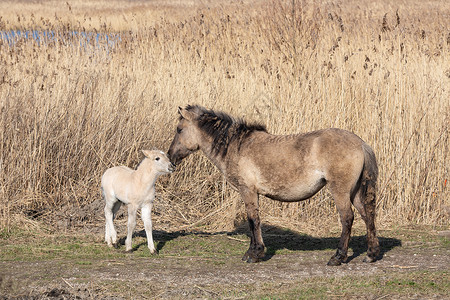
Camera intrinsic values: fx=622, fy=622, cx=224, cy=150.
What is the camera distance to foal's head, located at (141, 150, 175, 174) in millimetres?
7274

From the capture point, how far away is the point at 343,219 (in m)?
6.68

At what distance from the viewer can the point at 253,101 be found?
1094 cm

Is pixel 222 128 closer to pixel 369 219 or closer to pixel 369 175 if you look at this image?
pixel 369 175

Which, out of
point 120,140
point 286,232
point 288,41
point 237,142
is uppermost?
point 288,41

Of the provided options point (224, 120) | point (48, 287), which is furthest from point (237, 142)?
point (48, 287)

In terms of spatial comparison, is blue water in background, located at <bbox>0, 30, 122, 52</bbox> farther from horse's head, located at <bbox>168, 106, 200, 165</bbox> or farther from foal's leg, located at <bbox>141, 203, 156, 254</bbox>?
foal's leg, located at <bbox>141, 203, 156, 254</bbox>

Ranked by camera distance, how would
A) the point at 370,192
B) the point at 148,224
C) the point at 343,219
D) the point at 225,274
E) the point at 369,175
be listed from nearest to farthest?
1. the point at 225,274
2. the point at 343,219
3. the point at 369,175
4. the point at 370,192
5. the point at 148,224

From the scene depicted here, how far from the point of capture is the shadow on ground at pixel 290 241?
7.92 metres

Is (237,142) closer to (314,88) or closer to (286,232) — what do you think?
(286,232)

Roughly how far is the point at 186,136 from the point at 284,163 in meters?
1.31

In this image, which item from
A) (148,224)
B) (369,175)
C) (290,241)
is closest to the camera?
(369,175)

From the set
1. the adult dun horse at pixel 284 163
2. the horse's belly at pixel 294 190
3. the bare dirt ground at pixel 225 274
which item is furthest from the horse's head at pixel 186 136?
the bare dirt ground at pixel 225 274

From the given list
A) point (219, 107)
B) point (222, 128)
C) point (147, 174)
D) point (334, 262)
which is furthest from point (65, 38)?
point (334, 262)

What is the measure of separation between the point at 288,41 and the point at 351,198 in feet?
16.5
